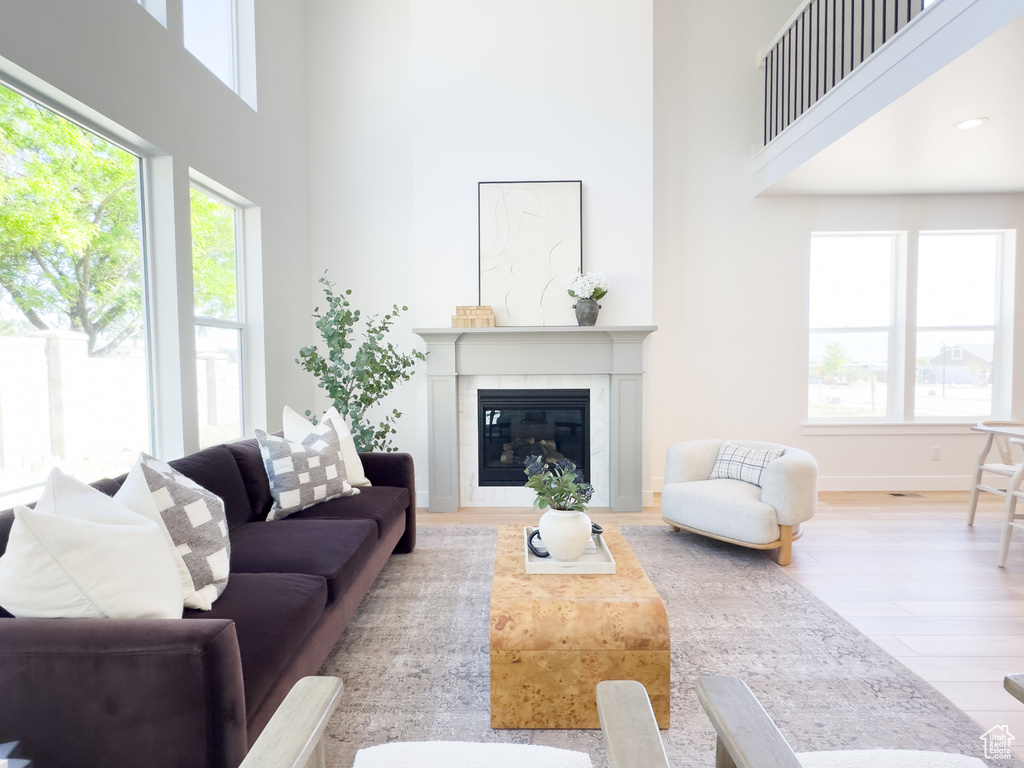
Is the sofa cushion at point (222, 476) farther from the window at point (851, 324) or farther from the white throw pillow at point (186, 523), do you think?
the window at point (851, 324)

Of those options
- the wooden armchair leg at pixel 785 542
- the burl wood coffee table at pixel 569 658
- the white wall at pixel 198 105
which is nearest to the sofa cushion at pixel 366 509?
the white wall at pixel 198 105

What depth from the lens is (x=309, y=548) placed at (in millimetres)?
2227

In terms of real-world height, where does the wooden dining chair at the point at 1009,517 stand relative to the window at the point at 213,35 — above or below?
below

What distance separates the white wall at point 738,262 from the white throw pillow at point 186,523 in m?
3.80

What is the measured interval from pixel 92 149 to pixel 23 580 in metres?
1.95

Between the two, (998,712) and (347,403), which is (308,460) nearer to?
(347,403)

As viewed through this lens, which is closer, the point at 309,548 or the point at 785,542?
the point at 309,548

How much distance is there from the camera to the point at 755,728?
3.03 feet

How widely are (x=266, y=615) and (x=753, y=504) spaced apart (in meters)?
2.63

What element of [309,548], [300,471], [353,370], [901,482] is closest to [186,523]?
[309,548]

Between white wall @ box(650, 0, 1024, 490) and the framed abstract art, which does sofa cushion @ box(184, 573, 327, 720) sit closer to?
the framed abstract art

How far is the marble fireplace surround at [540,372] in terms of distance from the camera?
14.4 ft

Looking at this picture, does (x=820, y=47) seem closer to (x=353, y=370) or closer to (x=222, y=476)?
(x=353, y=370)

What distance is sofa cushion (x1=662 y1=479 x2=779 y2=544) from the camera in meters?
3.20
